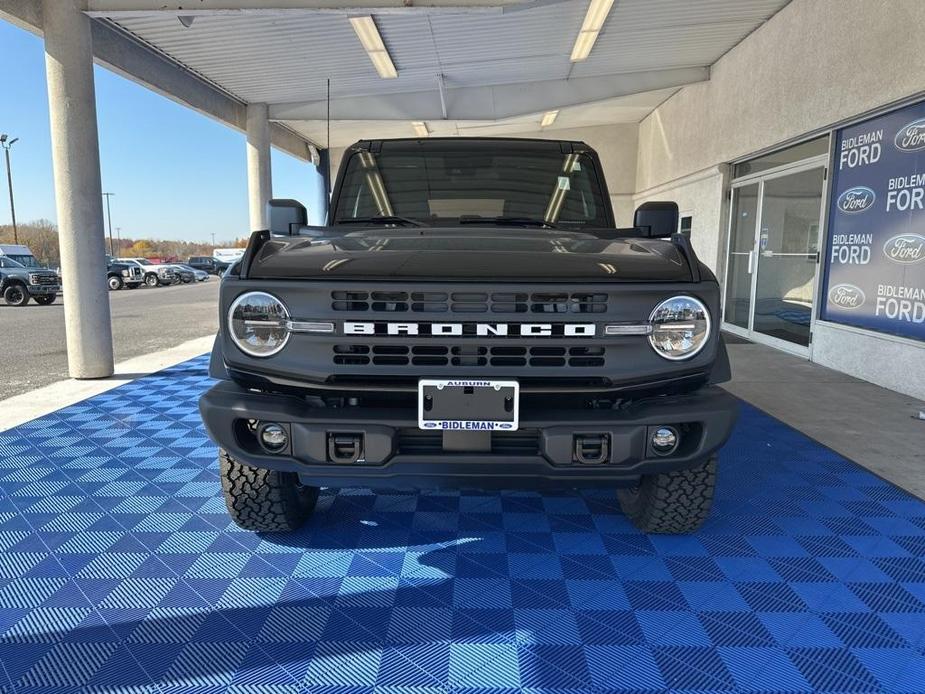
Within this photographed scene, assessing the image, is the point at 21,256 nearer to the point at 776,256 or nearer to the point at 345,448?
the point at 776,256

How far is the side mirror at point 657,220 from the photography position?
3078 millimetres

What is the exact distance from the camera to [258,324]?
2191 millimetres

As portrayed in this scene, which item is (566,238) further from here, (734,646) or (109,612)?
(109,612)

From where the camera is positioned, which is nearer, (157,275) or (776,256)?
(776,256)

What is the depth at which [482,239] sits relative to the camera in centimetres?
252

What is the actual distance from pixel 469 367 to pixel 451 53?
866cm

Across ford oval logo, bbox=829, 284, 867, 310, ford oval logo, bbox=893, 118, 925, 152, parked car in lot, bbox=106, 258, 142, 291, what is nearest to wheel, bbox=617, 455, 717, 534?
ford oval logo, bbox=893, 118, 925, 152

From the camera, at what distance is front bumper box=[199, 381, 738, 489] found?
6.81 ft

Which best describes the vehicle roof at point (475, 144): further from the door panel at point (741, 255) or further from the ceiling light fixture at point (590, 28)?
the door panel at point (741, 255)

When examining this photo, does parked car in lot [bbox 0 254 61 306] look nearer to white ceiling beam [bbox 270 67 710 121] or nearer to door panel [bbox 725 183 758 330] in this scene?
white ceiling beam [bbox 270 67 710 121]

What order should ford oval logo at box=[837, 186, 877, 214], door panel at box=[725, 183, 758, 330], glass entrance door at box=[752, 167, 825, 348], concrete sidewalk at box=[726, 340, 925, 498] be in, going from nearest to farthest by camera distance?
concrete sidewalk at box=[726, 340, 925, 498] < ford oval logo at box=[837, 186, 877, 214] < glass entrance door at box=[752, 167, 825, 348] < door panel at box=[725, 183, 758, 330]

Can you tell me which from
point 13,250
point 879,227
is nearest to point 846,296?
point 879,227

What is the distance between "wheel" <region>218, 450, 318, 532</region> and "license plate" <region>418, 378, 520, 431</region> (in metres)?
0.83

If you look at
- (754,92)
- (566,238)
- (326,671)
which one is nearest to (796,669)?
(326,671)
